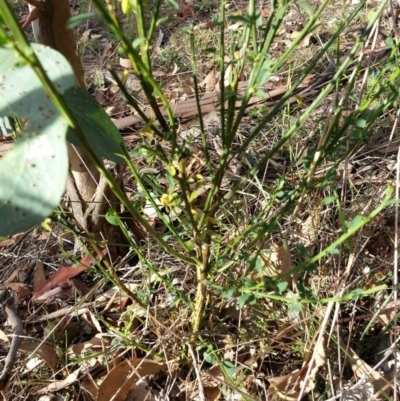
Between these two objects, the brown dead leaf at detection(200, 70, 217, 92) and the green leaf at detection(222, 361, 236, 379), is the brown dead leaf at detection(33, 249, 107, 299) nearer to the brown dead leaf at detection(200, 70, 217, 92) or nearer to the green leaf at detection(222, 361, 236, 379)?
the green leaf at detection(222, 361, 236, 379)

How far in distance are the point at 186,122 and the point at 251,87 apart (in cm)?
111

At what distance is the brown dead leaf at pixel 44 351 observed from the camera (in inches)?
46.6

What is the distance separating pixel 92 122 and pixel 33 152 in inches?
8.6

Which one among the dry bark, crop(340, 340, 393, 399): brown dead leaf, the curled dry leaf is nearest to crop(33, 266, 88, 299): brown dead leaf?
the dry bark

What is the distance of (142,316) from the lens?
1.25m

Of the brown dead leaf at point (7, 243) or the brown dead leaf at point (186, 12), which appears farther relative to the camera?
the brown dead leaf at point (186, 12)

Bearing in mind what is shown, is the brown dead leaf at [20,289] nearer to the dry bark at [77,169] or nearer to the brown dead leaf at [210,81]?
the dry bark at [77,169]

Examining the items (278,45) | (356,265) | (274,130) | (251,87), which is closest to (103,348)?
(356,265)

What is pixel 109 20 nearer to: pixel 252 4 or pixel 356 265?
pixel 252 4

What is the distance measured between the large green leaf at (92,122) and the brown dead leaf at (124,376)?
1.77 feet

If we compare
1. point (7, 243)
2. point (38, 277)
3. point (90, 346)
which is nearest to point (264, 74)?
point (90, 346)

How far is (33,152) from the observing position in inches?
21.5

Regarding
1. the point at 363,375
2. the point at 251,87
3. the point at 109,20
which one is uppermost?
the point at 109,20

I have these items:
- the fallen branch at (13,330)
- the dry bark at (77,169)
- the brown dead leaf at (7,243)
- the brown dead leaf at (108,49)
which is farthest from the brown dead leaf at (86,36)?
the fallen branch at (13,330)
